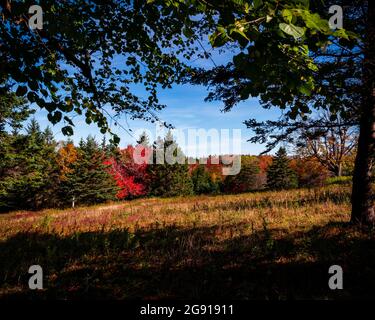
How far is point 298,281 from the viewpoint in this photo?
4160 mm

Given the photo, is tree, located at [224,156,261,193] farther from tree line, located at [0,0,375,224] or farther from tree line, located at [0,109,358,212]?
tree line, located at [0,0,375,224]

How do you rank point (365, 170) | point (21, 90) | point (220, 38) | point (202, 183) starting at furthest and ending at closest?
1. point (202, 183)
2. point (365, 170)
3. point (21, 90)
4. point (220, 38)

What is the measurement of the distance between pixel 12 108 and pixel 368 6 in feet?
101

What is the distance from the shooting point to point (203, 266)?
4.96 meters

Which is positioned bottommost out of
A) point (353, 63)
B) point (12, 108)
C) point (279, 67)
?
point (279, 67)

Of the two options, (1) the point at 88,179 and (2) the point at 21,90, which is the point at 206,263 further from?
(1) the point at 88,179

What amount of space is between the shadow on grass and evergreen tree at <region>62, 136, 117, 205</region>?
1337 inches

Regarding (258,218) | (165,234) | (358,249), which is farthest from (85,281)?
(258,218)

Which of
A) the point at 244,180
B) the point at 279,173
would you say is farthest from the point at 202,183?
the point at 279,173

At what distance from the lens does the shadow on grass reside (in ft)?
13.3

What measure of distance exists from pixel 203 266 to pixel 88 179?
126ft

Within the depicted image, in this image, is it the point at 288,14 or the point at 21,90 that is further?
the point at 21,90

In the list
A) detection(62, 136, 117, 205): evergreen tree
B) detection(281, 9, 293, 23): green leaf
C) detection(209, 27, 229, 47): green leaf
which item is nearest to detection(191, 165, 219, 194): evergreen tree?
detection(62, 136, 117, 205): evergreen tree
